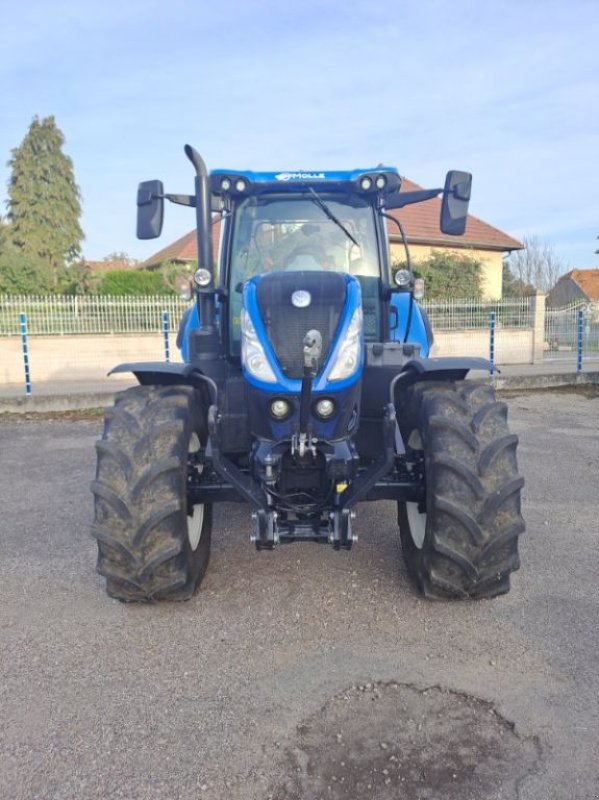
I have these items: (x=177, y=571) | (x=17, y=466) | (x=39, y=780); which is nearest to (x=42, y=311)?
(x=17, y=466)

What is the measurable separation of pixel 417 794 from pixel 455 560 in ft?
3.88

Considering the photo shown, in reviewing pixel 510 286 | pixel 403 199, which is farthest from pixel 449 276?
pixel 403 199

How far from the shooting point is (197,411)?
144 inches

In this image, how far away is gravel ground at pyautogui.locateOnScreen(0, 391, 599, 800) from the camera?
7.45 ft

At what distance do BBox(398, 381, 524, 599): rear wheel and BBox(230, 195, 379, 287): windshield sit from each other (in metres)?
1.40

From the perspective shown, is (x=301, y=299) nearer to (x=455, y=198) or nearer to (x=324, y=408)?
(x=324, y=408)

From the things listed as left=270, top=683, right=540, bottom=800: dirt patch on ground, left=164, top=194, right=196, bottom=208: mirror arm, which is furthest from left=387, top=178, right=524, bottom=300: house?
left=270, top=683, right=540, bottom=800: dirt patch on ground

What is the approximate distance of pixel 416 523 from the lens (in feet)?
12.4

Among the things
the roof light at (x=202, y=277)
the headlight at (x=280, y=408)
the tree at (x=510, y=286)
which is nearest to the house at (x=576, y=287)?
the tree at (x=510, y=286)

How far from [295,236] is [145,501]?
207 centimetres

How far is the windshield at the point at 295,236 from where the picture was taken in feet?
14.2

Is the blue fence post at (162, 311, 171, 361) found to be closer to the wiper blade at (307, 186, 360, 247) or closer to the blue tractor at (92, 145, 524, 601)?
the wiper blade at (307, 186, 360, 247)

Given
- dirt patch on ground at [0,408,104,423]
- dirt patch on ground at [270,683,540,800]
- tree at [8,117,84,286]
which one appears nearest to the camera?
dirt patch on ground at [270,683,540,800]

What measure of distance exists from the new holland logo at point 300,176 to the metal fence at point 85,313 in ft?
37.5
